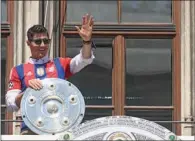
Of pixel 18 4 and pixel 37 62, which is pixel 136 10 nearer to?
pixel 18 4

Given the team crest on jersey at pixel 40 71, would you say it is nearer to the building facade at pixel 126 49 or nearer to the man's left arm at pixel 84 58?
the man's left arm at pixel 84 58

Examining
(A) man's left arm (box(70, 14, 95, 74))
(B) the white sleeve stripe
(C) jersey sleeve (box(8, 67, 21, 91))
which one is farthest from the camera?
(C) jersey sleeve (box(8, 67, 21, 91))

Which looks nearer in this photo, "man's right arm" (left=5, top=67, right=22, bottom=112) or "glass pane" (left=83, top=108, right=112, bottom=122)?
"man's right arm" (left=5, top=67, right=22, bottom=112)

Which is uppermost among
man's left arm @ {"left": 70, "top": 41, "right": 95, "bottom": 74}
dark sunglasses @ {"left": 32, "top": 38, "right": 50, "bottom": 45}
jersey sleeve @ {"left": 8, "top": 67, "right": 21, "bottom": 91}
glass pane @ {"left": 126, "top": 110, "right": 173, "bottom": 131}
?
dark sunglasses @ {"left": 32, "top": 38, "right": 50, "bottom": 45}

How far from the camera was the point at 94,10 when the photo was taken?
26.0 ft

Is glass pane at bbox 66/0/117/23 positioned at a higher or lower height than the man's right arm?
higher

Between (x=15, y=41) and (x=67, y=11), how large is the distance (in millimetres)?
676

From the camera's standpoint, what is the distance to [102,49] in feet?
25.4

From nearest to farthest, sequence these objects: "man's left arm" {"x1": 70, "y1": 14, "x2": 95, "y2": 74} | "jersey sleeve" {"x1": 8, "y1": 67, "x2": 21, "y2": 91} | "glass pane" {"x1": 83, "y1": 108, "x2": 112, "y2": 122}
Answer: "man's left arm" {"x1": 70, "y1": 14, "x2": 95, "y2": 74} → "jersey sleeve" {"x1": 8, "y1": 67, "x2": 21, "y2": 91} → "glass pane" {"x1": 83, "y1": 108, "x2": 112, "y2": 122}

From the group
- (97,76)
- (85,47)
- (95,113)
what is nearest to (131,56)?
(97,76)

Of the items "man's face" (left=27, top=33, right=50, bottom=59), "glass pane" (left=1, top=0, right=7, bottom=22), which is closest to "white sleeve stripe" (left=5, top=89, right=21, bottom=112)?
"man's face" (left=27, top=33, right=50, bottom=59)

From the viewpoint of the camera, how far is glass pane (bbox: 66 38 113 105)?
7625 mm

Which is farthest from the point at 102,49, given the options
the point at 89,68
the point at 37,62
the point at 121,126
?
the point at 121,126

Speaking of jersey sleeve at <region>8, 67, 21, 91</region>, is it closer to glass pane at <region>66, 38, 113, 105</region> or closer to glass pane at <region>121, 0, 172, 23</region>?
glass pane at <region>66, 38, 113, 105</region>
